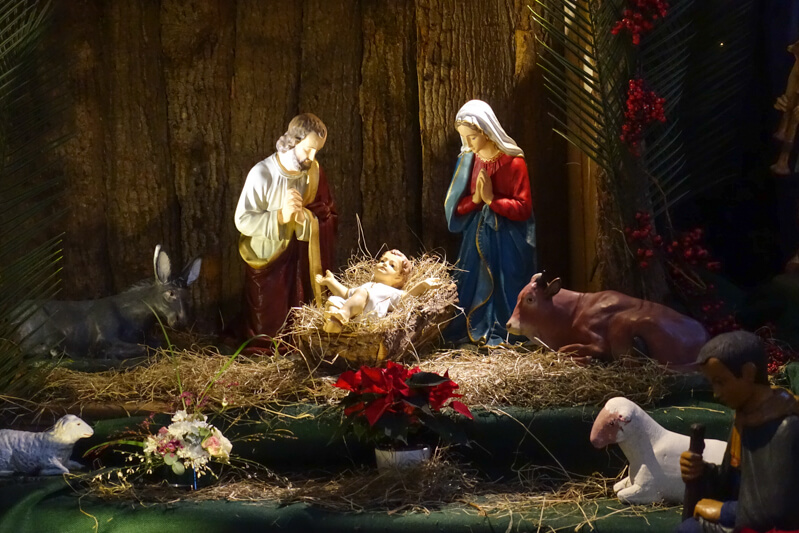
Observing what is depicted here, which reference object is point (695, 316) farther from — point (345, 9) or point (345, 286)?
point (345, 9)

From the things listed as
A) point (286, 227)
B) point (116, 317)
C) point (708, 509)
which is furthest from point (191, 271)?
point (708, 509)

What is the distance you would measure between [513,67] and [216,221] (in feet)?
5.89

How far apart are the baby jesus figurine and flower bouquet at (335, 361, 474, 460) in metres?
0.53

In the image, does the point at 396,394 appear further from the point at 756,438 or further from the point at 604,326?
the point at 756,438

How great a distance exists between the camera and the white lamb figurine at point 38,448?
13.0ft

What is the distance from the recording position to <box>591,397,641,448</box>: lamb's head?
143 inches

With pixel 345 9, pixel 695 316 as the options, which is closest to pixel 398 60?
pixel 345 9

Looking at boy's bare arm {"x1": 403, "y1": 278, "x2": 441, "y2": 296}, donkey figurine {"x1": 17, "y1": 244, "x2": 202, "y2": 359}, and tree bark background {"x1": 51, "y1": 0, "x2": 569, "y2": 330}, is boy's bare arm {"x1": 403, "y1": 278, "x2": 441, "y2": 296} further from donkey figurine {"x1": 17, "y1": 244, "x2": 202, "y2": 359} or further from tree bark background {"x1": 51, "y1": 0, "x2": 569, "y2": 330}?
donkey figurine {"x1": 17, "y1": 244, "x2": 202, "y2": 359}

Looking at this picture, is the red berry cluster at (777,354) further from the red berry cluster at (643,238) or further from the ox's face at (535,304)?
the ox's face at (535,304)

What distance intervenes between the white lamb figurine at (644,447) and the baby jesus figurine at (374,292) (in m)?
1.23

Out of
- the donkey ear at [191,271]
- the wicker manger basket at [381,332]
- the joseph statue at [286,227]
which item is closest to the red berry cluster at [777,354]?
the wicker manger basket at [381,332]


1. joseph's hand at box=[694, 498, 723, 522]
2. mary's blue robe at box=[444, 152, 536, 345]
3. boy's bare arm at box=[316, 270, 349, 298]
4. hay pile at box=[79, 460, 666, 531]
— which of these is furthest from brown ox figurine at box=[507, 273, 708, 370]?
joseph's hand at box=[694, 498, 723, 522]

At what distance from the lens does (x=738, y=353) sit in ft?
9.29

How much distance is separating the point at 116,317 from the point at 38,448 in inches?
45.1
